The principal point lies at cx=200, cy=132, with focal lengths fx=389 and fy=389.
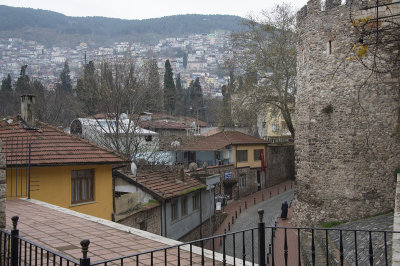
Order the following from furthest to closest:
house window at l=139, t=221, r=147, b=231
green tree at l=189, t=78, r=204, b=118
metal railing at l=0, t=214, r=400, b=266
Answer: green tree at l=189, t=78, r=204, b=118 → house window at l=139, t=221, r=147, b=231 → metal railing at l=0, t=214, r=400, b=266

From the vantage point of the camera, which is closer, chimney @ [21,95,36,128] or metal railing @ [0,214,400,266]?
metal railing @ [0,214,400,266]

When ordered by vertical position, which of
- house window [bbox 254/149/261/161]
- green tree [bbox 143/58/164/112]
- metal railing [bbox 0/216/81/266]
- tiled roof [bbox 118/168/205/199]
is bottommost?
house window [bbox 254/149/261/161]

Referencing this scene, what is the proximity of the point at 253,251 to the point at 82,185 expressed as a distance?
8.68 meters

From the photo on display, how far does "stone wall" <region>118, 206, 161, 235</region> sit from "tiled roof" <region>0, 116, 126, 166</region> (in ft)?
6.33

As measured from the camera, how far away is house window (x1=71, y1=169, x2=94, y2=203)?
12.1m

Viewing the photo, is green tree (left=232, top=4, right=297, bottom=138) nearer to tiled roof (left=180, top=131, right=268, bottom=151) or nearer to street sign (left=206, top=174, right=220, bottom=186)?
tiled roof (left=180, top=131, right=268, bottom=151)

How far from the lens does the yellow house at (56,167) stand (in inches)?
431

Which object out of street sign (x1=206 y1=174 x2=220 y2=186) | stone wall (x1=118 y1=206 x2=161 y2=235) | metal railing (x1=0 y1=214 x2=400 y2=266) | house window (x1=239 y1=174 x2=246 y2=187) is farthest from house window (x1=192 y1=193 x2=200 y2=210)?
house window (x1=239 y1=174 x2=246 y2=187)

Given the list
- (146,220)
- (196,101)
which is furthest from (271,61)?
(196,101)

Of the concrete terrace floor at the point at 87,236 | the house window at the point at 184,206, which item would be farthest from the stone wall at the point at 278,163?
the concrete terrace floor at the point at 87,236

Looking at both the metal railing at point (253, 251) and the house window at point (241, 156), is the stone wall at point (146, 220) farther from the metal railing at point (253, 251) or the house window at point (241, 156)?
the house window at point (241, 156)

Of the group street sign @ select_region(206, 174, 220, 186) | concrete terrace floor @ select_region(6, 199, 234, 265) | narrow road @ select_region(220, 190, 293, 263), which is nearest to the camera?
concrete terrace floor @ select_region(6, 199, 234, 265)

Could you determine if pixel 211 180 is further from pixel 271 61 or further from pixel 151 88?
pixel 271 61

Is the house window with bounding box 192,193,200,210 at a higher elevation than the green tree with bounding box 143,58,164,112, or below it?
below
